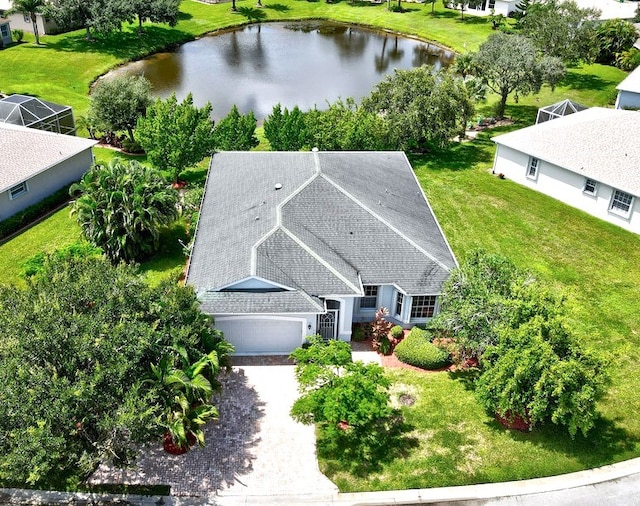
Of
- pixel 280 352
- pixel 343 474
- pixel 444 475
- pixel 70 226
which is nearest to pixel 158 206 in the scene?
pixel 70 226

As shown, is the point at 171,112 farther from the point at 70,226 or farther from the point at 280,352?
the point at 280,352

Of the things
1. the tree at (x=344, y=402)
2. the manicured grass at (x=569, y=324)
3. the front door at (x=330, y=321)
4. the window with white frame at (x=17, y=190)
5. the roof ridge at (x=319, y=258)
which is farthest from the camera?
the window with white frame at (x=17, y=190)

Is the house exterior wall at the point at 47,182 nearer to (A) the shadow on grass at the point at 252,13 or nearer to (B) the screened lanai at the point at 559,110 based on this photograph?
(B) the screened lanai at the point at 559,110

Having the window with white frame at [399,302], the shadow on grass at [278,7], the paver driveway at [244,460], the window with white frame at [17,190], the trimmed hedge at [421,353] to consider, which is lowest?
the paver driveway at [244,460]

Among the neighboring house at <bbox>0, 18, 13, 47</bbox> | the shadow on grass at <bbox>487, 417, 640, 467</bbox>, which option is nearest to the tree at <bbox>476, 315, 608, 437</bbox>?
the shadow on grass at <bbox>487, 417, 640, 467</bbox>

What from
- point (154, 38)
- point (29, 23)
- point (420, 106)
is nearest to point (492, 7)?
point (154, 38)

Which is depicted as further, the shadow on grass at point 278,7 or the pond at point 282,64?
the shadow on grass at point 278,7

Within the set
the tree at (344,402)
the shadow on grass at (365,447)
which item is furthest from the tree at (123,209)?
the shadow on grass at (365,447)

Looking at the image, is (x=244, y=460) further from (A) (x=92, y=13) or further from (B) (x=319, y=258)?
(A) (x=92, y=13)

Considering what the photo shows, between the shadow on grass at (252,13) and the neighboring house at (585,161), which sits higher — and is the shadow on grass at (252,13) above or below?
above
